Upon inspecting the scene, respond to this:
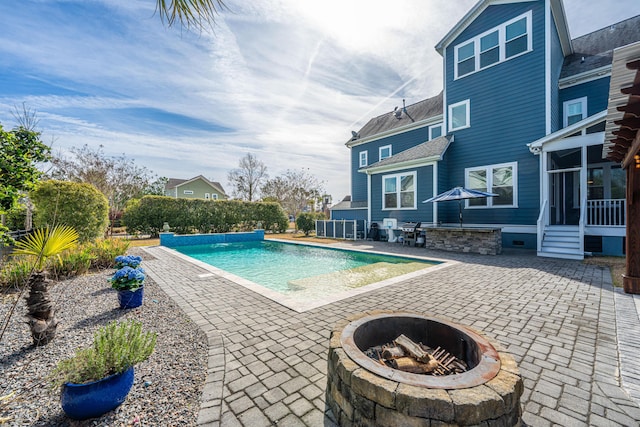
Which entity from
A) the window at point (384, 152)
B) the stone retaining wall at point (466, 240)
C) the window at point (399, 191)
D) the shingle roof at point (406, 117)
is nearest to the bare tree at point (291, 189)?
the shingle roof at point (406, 117)

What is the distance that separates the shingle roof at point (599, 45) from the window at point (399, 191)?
7.34m

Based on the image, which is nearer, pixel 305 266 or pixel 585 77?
pixel 305 266

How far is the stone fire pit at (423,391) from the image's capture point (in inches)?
53.4

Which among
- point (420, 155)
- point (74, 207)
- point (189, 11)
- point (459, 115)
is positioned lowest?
point (74, 207)

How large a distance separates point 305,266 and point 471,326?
20.4 feet

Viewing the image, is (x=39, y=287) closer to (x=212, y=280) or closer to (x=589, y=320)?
(x=212, y=280)

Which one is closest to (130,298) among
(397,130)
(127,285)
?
(127,285)

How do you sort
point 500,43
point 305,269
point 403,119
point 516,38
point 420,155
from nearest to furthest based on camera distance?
point 305,269 → point 516,38 → point 500,43 → point 420,155 → point 403,119

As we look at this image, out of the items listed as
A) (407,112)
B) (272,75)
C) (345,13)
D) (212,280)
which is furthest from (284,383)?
(407,112)

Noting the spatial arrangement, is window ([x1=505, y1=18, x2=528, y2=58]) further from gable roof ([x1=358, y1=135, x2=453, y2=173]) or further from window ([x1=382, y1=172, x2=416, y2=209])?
window ([x1=382, y1=172, x2=416, y2=209])

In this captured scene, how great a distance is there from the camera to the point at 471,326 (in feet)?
11.4

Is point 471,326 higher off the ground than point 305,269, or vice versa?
point 471,326

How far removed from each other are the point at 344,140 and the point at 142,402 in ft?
66.3

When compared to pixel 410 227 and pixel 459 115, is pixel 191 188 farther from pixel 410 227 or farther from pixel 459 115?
pixel 459 115
